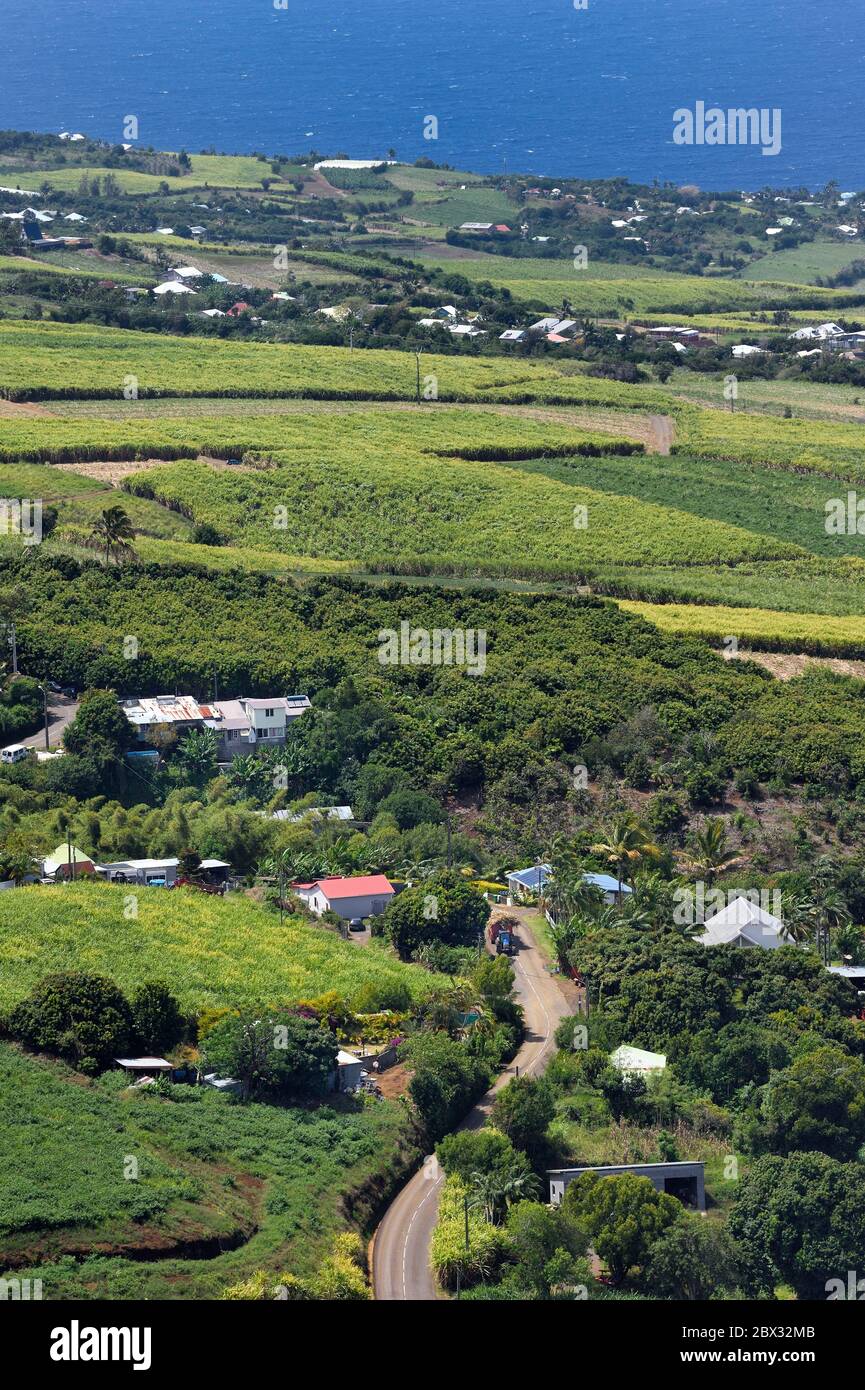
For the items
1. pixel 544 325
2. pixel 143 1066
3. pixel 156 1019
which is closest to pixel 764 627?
pixel 156 1019

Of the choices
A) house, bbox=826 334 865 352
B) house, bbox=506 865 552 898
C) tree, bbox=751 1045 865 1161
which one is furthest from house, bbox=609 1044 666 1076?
house, bbox=826 334 865 352

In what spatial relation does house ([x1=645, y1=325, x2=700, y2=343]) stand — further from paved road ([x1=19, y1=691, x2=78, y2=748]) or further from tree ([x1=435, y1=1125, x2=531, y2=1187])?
tree ([x1=435, y1=1125, x2=531, y2=1187])

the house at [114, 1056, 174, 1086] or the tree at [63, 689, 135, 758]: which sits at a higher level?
the tree at [63, 689, 135, 758]

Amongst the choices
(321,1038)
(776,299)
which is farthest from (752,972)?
(776,299)

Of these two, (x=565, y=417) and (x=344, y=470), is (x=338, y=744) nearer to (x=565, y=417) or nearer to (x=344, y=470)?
(x=344, y=470)

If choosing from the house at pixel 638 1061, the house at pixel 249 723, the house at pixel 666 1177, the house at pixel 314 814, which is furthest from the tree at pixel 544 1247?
the house at pixel 249 723
